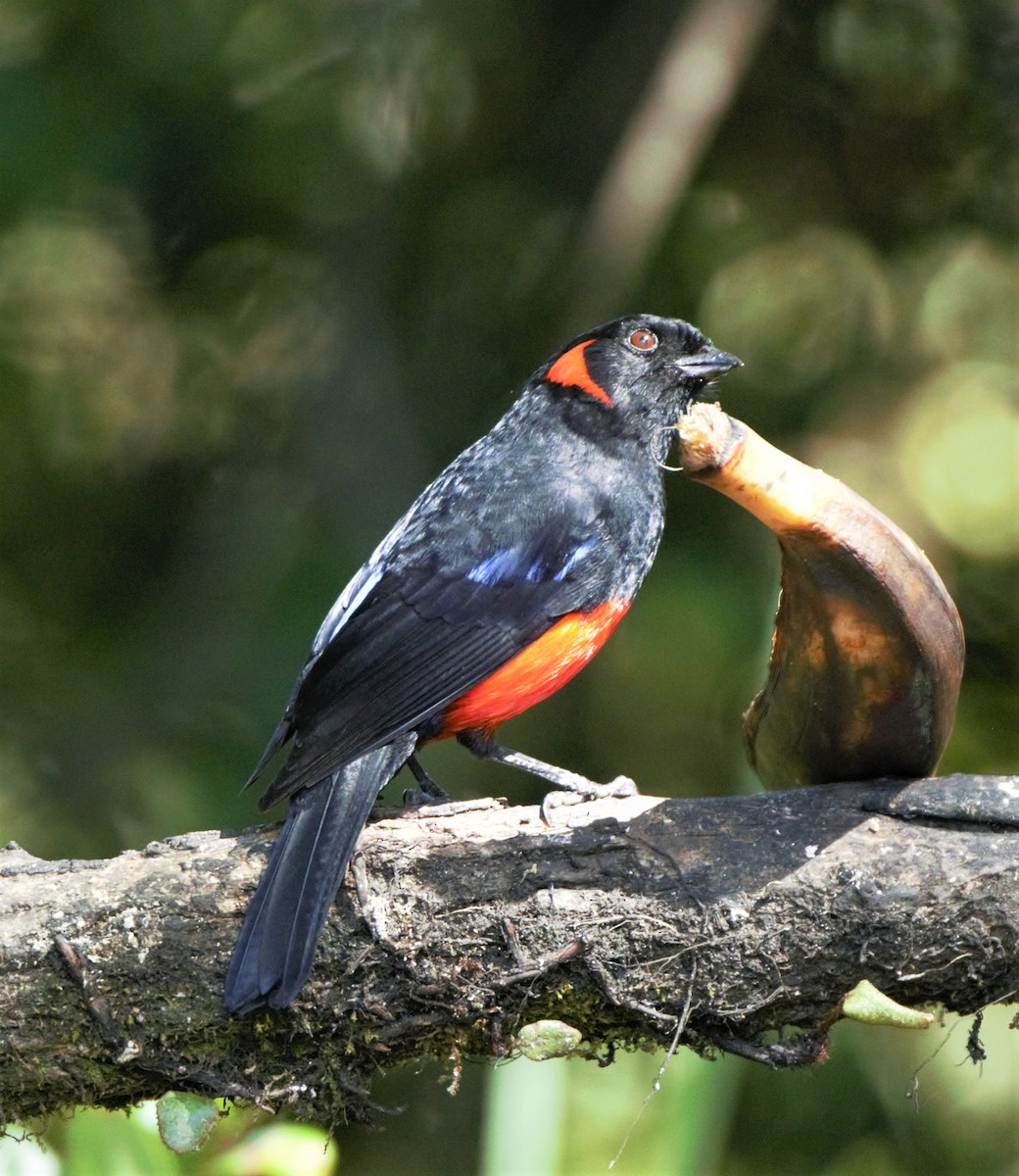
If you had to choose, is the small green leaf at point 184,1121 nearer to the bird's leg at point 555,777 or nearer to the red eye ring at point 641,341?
the bird's leg at point 555,777

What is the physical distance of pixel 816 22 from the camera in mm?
5660

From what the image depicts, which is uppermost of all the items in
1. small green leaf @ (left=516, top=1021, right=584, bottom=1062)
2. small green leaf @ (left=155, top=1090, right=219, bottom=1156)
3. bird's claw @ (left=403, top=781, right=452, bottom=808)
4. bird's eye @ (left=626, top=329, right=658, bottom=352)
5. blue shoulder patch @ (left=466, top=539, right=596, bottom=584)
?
bird's eye @ (left=626, top=329, right=658, bottom=352)

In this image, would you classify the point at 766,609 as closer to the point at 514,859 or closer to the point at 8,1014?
the point at 514,859

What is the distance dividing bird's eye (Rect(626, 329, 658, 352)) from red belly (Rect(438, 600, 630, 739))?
68 cm

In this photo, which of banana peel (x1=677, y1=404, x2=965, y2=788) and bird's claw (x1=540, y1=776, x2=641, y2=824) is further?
bird's claw (x1=540, y1=776, x2=641, y2=824)

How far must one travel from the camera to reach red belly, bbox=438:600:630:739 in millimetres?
3152

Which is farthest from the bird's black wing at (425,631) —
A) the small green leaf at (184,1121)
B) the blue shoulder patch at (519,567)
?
the small green leaf at (184,1121)

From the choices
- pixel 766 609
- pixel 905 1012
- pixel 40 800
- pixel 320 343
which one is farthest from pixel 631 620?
pixel 905 1012

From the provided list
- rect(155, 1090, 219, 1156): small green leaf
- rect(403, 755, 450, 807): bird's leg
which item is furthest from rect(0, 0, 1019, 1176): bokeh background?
rect(155, 1090, 219, 1156): small green leaf

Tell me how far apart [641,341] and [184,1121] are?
2.11 metres

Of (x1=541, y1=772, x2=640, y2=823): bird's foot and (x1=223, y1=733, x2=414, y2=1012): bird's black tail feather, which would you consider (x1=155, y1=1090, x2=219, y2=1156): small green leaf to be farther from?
(x1=541, y1=772, x2=640, y2=823): bird's foot

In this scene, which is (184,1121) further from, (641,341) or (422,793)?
(641,341)

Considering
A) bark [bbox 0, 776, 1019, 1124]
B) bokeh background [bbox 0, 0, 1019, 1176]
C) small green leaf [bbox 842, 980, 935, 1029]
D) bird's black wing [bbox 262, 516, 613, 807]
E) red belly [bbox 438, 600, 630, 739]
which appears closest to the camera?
small green leaf [bbox 842, 980, 935, 1029]

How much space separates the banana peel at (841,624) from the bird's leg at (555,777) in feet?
1.21
